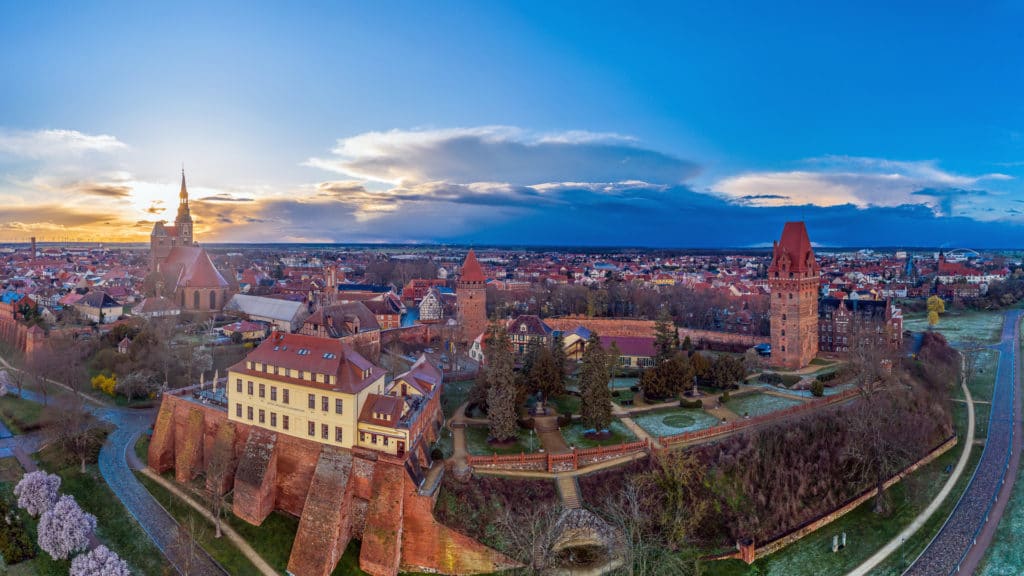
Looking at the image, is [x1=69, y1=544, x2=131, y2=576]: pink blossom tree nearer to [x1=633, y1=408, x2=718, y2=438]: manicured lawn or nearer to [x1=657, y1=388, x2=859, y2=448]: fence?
[x1=657, y1=388, x2=859, y2=448]: fence

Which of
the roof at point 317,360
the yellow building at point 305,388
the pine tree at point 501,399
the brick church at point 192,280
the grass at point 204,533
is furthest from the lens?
the brick church at point 192,280

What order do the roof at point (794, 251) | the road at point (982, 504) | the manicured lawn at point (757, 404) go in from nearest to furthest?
the road at point (982, 504) → the manicured lawn at point (757, 404) → the roof at point (794, 251)

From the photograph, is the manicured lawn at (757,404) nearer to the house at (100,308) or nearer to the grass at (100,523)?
the grass at (100,523)

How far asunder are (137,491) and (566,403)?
73.1 feet

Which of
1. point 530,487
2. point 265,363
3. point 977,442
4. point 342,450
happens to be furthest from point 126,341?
point 977,442

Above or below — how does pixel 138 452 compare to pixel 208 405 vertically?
below

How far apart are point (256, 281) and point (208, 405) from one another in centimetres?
6057

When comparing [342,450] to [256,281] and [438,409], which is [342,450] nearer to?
[438,409]

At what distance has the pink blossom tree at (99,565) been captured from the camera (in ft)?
Answer: 69.4

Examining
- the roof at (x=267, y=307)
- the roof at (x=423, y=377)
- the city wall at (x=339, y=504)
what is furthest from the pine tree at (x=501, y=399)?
the roof at (x=267, y=307)

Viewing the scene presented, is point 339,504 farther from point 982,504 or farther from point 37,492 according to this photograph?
point 982,504

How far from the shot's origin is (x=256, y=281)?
86250 mm

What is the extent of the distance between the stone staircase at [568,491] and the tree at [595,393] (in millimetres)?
4054

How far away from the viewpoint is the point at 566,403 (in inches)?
1339
